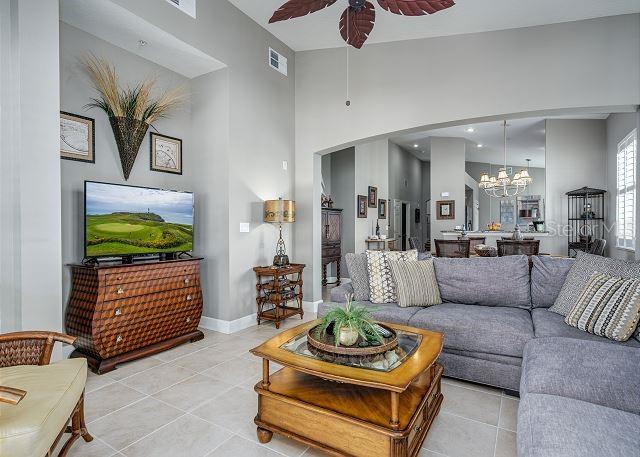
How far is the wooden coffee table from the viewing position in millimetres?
1614

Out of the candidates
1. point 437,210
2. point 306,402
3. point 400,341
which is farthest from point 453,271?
point 437,210

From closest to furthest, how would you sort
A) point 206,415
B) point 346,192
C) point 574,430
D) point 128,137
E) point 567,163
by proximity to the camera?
1. point 574,430
2. point 206,415
3. point 128,137
4. point 567,163
5. point 346,192

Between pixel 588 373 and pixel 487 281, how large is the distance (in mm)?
1513

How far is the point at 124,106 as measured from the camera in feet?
11.4

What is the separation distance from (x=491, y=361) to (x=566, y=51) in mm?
3382

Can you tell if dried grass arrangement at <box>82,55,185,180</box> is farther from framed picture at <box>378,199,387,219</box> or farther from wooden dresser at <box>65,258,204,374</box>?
framed picture at <box>378,199,387,219</box>

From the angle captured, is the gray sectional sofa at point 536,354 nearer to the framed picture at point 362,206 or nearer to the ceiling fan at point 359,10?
the ceiling fan at point 359,10

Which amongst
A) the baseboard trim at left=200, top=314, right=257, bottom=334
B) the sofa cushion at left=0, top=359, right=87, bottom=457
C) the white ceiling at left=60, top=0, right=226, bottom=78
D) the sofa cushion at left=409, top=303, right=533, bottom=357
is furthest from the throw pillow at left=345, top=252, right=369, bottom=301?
the white ceiling at left=60, top=0, right=226, bottom=78

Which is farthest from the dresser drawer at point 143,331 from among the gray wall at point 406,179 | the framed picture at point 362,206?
the gray wall at point 406,179

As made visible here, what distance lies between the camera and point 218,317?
4098mm

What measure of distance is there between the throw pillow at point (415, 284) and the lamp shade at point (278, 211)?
5.28 ft

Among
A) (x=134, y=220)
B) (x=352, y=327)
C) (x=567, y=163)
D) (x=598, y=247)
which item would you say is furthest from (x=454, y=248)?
(x=567, y=163)

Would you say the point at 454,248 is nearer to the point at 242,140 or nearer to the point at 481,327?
the point at 481,327

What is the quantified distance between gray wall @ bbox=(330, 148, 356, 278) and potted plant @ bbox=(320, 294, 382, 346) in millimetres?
5747
